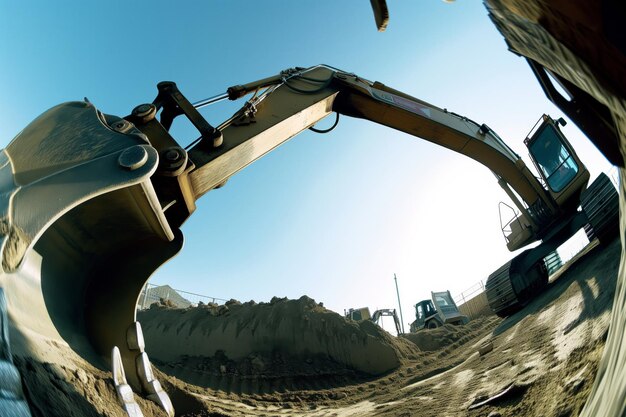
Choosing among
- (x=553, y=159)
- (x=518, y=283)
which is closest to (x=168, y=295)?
(x=518, y=283)

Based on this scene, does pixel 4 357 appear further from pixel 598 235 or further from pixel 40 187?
pixel 598 235

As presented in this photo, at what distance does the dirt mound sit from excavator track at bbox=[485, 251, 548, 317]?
4.87 meters

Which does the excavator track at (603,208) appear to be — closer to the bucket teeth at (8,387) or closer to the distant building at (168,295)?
the bucket teeth at (8,387)

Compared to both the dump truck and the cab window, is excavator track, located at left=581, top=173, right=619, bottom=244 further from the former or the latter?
the dump truck

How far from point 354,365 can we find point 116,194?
38.1 ft

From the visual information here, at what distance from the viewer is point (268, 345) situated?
12.3 m

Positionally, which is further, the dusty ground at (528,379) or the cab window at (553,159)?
the cab window at (553,159)

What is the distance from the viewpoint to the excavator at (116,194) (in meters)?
2.03

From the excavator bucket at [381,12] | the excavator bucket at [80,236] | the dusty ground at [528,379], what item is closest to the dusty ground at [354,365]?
the dusty ground at [528,379]

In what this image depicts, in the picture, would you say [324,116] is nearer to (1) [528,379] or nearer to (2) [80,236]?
(2) [80,236]

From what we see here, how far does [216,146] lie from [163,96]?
816mm

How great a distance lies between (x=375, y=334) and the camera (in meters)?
13.5

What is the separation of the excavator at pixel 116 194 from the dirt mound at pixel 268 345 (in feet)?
26.9

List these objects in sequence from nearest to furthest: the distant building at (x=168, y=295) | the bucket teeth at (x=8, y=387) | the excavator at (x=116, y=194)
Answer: the bucket teeth at (x=8, y=387) → the excavator at (x=116, y=194) → the distant building at (x=168, y=295)
